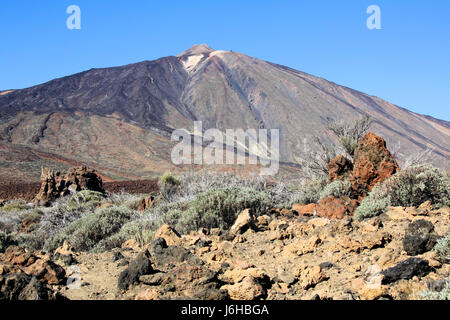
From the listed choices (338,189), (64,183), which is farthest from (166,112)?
(338,189)

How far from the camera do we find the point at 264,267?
3846 millimetres

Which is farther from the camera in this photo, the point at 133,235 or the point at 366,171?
the point at 366,171

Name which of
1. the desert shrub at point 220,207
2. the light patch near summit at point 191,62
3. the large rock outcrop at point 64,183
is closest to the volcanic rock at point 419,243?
the desert shrub at point 220,207

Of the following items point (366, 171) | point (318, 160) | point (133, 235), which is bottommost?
point (133, 235)

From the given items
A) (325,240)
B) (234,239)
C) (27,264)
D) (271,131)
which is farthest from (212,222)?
(271,131)

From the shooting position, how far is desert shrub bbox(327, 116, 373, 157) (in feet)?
29.8

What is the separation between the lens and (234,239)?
4820mm

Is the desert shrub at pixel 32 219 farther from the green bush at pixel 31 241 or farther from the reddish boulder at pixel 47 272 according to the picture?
the reddish boulder at pixel 47 272

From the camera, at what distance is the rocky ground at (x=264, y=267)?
2900 millimetres

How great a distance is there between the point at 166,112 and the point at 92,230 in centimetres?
5831

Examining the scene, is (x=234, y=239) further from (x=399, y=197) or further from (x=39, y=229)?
(x=39, y=229)

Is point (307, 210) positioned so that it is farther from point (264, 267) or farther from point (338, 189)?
point (264, 267)

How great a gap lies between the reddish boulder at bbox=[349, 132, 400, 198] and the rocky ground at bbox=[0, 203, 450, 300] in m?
1.70

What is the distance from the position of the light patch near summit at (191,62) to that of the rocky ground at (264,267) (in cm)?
8943
